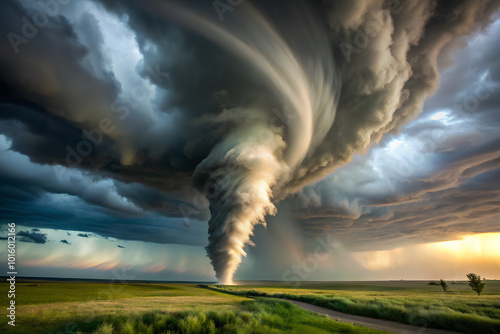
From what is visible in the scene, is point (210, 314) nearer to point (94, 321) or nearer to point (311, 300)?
point (94, 321)

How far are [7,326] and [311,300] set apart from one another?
4560 cm

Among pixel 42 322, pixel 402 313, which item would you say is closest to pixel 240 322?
pixel 42 322

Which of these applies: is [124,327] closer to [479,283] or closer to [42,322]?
[42,322]

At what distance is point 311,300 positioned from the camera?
4828 centimetres

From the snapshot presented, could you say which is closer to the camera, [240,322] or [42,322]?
[42,322]

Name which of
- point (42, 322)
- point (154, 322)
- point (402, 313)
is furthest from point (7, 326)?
point (402, 313)

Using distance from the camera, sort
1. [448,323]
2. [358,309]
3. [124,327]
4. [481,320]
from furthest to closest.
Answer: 1. [358,309]
2. [448,323]
3. [481,320]
4. [124,327]

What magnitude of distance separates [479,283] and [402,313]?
3970cm

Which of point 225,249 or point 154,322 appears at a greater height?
point 225,249

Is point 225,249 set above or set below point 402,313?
above

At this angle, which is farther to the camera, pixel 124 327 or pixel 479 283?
pixel 479 283

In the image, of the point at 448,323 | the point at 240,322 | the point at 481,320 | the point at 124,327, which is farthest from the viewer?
the point at 448,323

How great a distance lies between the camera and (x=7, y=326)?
604 inches

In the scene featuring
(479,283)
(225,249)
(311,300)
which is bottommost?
(311,300)
